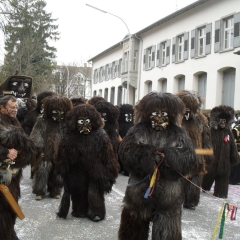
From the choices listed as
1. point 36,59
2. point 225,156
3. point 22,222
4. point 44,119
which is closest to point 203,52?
point 225,156

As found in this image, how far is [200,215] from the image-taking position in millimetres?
6715

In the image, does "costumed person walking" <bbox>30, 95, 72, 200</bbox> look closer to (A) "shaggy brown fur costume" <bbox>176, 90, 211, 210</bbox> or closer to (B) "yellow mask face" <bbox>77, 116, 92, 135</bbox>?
(B) "yellow mask face" <bbox>77, 116, 92, 135</bbox>

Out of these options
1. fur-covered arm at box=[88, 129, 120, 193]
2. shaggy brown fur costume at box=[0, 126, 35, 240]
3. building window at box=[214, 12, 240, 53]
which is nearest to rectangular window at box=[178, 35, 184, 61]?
building window at box=[214, 12, 240, 53]

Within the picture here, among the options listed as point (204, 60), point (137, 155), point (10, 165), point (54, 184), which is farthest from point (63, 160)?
point (204, 60)

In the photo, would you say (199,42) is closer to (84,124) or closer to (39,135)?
(39,135)

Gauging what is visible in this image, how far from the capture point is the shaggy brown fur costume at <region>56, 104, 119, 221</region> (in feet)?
19.4

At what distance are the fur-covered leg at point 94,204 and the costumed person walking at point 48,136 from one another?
59.8 inches

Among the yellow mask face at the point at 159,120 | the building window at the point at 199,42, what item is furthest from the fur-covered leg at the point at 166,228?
the building window at the point at 199,42

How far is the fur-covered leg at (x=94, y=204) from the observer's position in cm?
596

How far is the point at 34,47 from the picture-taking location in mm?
40594

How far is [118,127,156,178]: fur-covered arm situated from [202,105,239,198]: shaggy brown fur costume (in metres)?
4.26

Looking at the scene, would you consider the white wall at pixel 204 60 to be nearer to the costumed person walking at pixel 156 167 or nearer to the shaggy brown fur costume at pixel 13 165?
the costumed person walking at pixel 156 167

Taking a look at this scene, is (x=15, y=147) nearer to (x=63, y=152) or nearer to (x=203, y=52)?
(x=63, y=152)

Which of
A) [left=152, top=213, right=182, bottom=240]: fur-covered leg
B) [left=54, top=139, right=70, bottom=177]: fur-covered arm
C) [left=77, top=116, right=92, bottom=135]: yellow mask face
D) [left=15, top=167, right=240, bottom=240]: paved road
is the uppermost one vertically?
[left=77, top=116, right=92, bottom=135]: yellow mask face
